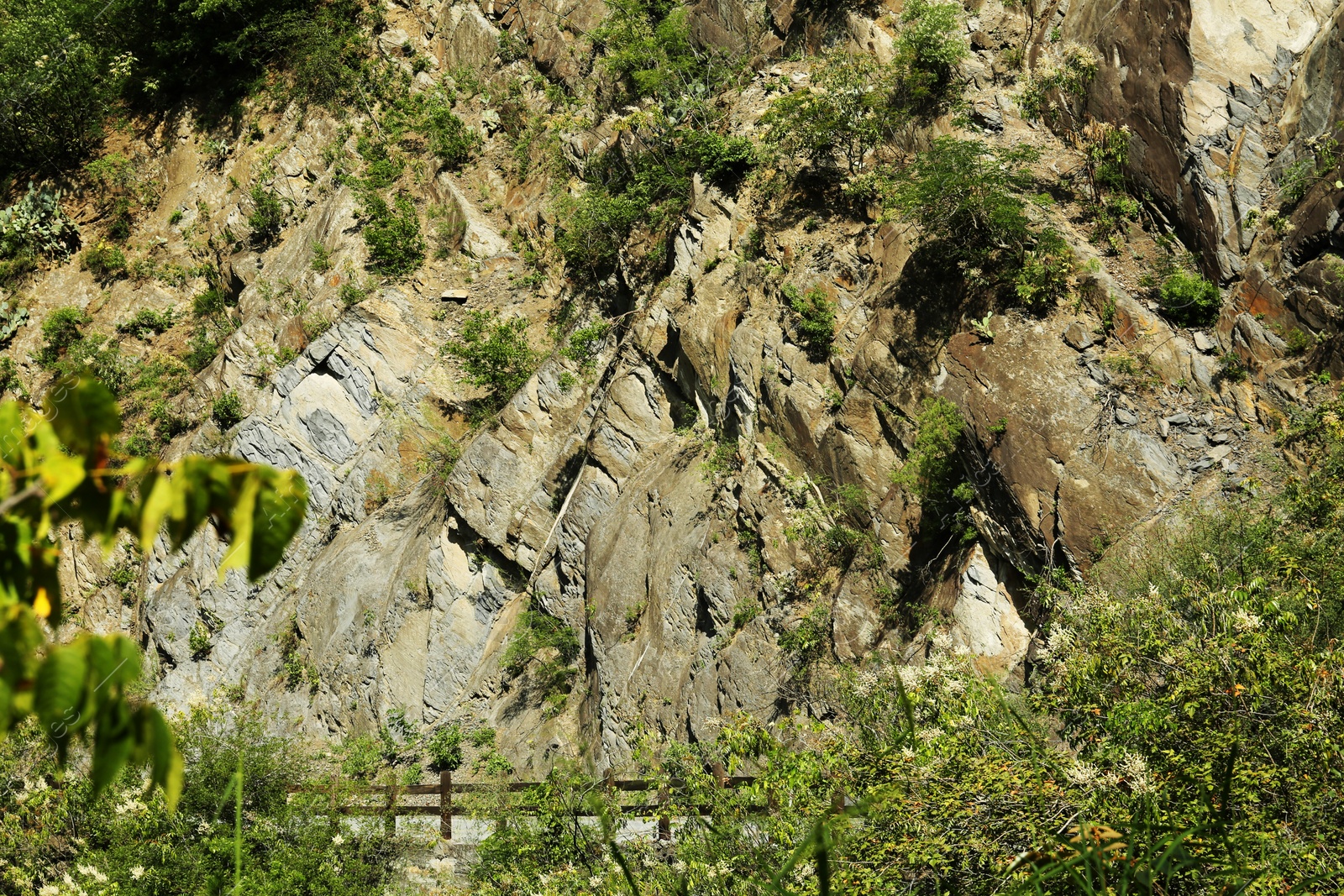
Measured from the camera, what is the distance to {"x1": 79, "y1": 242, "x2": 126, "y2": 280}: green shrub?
22.5 m

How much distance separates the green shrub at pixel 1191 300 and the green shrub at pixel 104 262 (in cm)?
2315

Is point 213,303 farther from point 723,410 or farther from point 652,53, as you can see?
point 723,410

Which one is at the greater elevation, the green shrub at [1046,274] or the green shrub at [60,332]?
the green shrub at [1046,274]

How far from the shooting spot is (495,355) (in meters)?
17.5

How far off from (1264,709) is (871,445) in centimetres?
787

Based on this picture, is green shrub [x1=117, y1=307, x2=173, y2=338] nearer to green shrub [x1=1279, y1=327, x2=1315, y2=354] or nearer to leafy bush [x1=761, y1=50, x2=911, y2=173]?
leafy bush [x1=761, y1=50, x2=911, y2=173]

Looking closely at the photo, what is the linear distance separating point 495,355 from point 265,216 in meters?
8.28

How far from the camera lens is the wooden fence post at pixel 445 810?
1065 centimetres

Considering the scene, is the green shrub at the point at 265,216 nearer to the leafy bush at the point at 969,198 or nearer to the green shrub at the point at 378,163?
the green shrub at the point at 378,163

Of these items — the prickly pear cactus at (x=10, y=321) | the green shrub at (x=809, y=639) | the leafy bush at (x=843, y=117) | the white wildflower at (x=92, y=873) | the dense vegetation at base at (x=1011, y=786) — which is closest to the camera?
the dense vegetation at base at (x=1011, y=786)

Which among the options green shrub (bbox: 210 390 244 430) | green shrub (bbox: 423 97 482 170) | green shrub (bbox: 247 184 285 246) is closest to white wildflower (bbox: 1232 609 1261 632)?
green shrub (bbox: 210 390 244 430)

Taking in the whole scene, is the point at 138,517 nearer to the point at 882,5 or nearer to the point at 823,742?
the point at 823,742

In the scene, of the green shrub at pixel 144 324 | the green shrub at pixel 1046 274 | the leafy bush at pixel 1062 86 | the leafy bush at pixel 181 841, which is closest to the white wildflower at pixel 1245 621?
the green shrub at pixel 1046 274

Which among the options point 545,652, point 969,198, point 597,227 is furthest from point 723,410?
point 597,227
